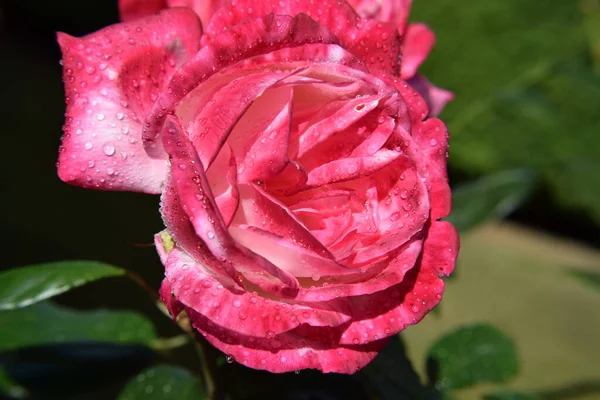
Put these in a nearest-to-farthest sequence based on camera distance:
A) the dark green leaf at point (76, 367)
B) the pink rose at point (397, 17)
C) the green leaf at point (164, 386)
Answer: the pink rose at point (397, 17)
the green leaf at point (164, 386)
the dark green leaf at point (76, 367)

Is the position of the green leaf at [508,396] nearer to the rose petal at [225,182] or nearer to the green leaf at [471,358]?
the green leaf at [471,358]

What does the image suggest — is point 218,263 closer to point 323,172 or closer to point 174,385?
point 323,172

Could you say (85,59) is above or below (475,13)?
above

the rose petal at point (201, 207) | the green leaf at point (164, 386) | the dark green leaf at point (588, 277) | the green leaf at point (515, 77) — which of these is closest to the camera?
the rose petal at point (201, 207)

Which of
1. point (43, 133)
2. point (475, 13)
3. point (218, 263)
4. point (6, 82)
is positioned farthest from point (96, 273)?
point (6, 82)

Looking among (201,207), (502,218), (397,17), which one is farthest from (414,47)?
(502,218)

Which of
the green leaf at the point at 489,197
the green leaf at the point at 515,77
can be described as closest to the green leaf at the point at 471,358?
the green leaf at the point at 489,197

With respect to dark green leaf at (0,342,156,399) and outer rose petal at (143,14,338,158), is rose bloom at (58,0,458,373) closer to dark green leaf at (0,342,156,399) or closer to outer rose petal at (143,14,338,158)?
outer rose petal at (143,14,338,158)
